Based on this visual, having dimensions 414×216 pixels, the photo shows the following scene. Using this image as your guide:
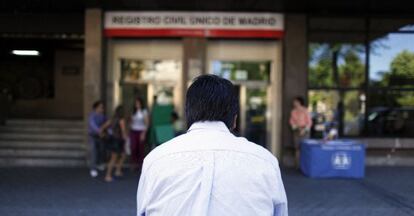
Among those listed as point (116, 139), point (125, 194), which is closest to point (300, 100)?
point (116, 139)

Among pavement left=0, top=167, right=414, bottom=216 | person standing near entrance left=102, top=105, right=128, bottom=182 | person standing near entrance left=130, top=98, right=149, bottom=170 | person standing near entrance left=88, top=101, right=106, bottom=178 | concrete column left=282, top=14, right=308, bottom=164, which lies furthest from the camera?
concrete column left=282, top=14, right=308, bottom=164

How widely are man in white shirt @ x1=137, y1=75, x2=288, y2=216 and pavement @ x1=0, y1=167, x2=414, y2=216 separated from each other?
230 inches

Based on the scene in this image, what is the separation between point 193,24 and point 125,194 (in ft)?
16.6

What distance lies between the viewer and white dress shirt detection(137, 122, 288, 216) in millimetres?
1673

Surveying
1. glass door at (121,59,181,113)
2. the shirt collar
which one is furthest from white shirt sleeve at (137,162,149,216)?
glass door at (121,59,181,113)

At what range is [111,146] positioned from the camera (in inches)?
408

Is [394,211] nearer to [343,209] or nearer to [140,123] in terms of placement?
[343,209]

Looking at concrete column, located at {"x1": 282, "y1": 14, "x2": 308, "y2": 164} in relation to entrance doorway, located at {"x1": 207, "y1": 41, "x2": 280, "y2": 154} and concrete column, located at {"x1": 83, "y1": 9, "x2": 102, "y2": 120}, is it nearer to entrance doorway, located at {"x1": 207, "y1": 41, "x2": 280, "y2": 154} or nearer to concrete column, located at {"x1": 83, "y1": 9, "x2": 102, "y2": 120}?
entrance doorway, located at {"x1": 207, "y1": 41, "x2": 280, "y2": 154}

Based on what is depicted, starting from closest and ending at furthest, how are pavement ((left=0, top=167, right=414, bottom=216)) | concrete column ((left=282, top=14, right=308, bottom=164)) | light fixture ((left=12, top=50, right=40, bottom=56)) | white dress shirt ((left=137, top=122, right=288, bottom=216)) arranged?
white dress shirt ((left=137, top=122, right=288, bottom=216)), pavement ((left=0, top=167, right=414, bottom=216)), concrete column ((left=282, top=14, right=308, bottom=164)), light fixture ((left=12, top=50, right=40, bottom=56))

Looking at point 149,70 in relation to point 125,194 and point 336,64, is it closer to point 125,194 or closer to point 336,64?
point 336,64

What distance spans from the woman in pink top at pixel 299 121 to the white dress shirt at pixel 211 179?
33.3 feet

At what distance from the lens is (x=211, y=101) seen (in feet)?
6.16

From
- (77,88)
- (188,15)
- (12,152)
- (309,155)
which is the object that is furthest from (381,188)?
(77,88)

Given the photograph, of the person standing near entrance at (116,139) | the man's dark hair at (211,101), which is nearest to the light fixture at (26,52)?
the person standing near entrance at (116,139)
